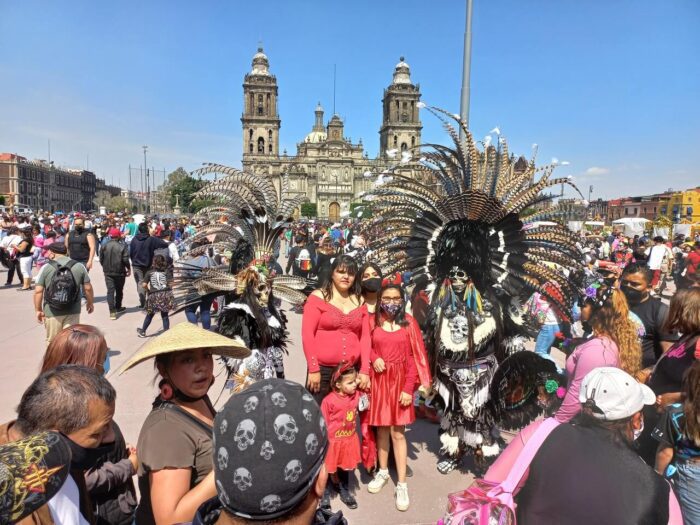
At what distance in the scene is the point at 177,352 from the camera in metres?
1.93

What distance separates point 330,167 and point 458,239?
83.0 m

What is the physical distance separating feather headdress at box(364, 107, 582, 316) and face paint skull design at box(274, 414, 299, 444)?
9.32 ft

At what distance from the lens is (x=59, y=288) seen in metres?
4.91

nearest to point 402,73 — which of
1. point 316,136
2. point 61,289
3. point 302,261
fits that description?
point 316,136

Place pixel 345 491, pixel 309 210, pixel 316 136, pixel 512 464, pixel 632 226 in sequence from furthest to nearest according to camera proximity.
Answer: pixel 316 136 < pixel 309 210 < pixel 632 226 < pixel 345 491 < pixel 512 464

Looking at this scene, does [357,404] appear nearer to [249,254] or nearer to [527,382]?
[527,382]

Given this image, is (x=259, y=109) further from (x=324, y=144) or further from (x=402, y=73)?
(x=402, y=73)

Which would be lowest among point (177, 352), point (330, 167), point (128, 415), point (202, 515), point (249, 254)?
point (128, 415)

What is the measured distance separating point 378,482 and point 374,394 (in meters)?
0.72

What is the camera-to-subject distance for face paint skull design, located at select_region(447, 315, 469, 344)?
3592 mm

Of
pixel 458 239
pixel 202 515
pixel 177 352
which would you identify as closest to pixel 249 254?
pixel 458 239

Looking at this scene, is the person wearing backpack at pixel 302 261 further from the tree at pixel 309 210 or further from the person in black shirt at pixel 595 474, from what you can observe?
the tree at pixel 309 210

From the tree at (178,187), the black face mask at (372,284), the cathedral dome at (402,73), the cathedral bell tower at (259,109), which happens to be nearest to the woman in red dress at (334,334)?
the black face mask at (372,284)

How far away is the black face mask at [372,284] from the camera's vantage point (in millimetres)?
3779
